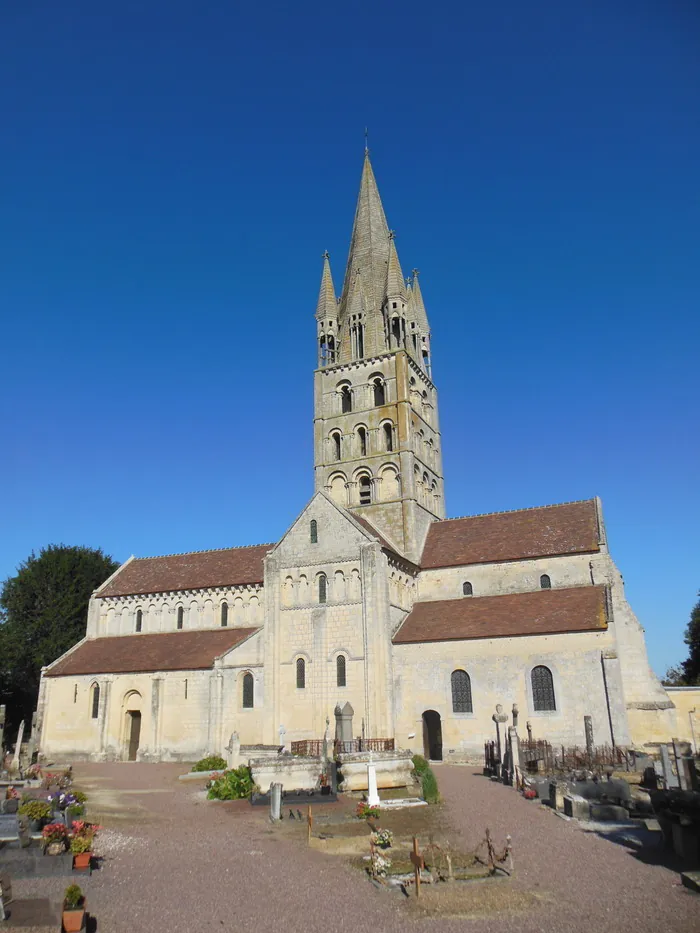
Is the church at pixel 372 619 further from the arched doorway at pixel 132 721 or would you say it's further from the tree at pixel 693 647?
the tree at pixel 693 647

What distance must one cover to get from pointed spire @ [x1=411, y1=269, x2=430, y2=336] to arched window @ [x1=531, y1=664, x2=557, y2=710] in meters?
26.7

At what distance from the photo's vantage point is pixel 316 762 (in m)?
24.6

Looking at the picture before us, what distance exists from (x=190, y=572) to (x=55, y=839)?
1270 inches

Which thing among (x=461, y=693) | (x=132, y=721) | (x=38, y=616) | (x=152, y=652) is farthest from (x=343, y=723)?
(x=38, y=616)

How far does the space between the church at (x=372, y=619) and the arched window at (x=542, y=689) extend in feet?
0.30

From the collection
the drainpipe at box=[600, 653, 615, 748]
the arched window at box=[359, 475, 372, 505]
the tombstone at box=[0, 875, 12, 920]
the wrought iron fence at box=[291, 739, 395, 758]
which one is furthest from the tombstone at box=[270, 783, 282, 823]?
the arched window at box=[359, 475, 372, 505]

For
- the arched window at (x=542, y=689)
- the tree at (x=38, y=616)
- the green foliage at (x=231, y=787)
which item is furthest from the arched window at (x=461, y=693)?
the tree at (x=38, y=616)

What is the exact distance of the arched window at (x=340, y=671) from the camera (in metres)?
35.4

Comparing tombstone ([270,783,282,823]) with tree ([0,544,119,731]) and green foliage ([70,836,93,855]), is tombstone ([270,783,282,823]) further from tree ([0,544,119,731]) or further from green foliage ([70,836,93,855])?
tree ([0,544,119,731])

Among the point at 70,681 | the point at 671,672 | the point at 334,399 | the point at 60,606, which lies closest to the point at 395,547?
the point at 334,399

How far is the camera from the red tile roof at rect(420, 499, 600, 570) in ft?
127

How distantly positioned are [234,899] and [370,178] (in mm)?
51022

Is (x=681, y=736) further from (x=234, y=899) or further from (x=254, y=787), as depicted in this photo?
(x=234, y=899)

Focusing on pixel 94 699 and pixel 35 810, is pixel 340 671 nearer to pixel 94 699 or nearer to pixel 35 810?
pixel 94 699
